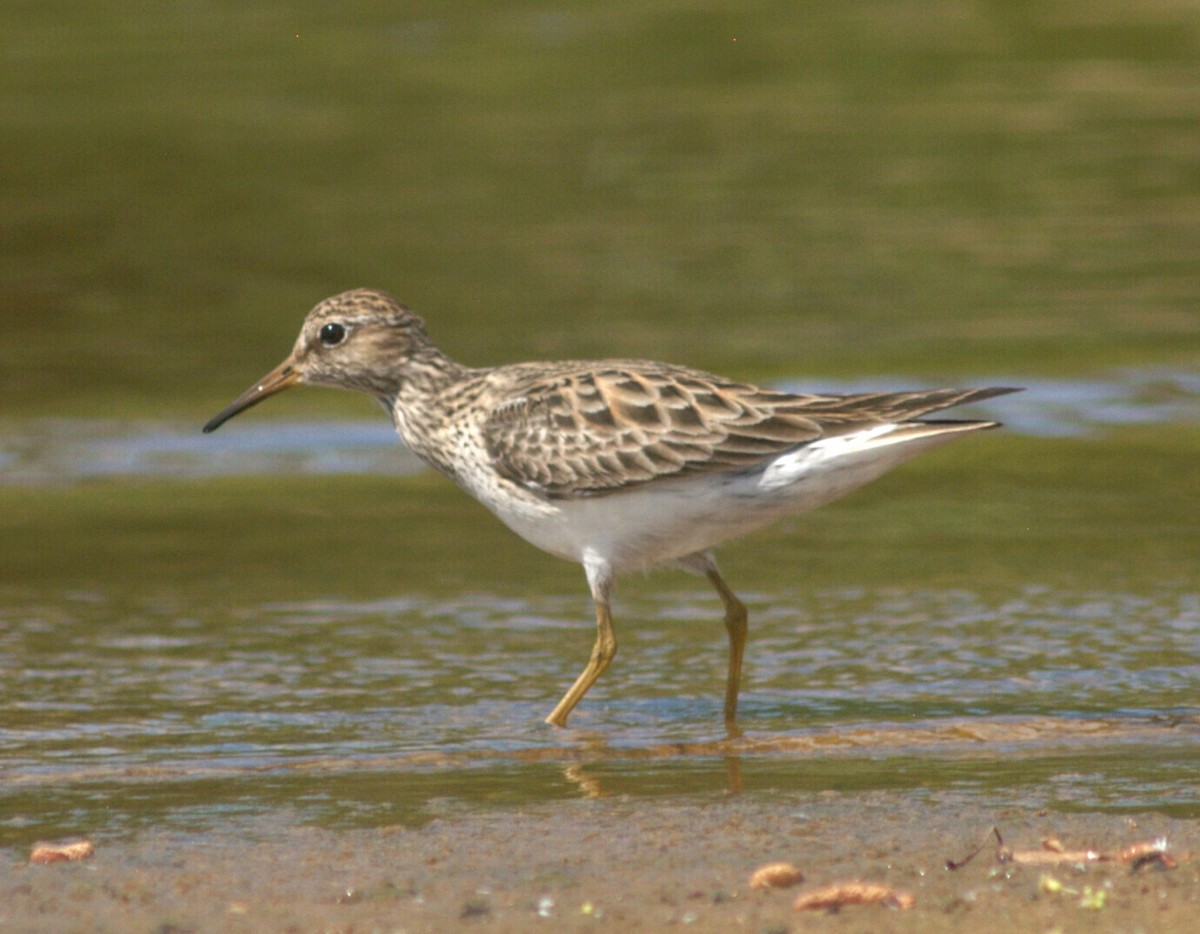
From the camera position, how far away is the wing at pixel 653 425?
8078 mm

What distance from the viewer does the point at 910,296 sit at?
1511 centimetres

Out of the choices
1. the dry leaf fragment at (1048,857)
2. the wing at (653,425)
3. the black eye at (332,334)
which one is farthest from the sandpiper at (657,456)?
the dry leaf fragment at (1048,857)

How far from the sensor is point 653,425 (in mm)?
8266

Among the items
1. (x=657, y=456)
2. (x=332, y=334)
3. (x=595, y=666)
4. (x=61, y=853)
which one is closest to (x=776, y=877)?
(x=61, y=853)

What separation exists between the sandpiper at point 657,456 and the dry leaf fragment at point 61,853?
2.17 metres

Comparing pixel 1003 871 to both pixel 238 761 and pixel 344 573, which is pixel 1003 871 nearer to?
pixel 238 761

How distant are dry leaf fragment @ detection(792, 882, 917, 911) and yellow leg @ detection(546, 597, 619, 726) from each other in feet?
8.48

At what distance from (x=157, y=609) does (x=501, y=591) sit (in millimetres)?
1466

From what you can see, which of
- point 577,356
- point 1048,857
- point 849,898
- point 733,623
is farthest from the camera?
point 577,356

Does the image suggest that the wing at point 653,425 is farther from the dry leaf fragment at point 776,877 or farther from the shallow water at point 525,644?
the dry leaf fragment at point 776,877

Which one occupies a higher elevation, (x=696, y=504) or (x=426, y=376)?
(x=426, y=376)

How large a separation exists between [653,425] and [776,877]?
293 cm

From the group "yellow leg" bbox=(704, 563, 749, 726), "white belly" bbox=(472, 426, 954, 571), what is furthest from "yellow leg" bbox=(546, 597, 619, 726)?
"yellow leg" bbox=(704, 563, 749, 726)

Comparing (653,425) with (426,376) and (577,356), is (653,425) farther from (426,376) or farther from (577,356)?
(577,356)
